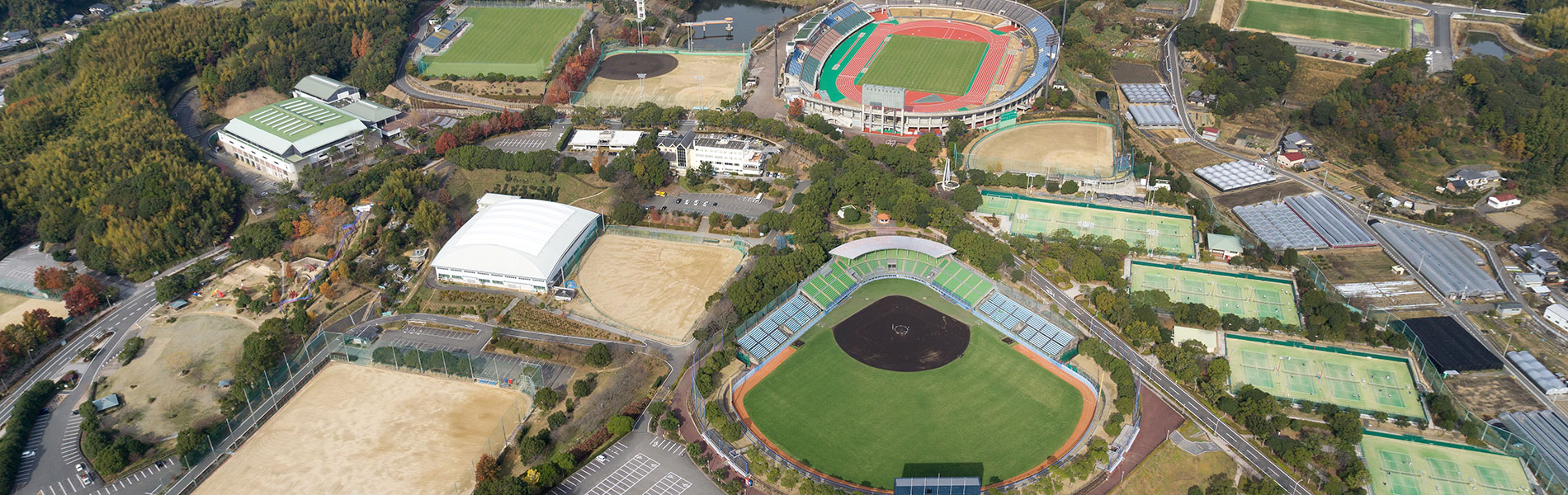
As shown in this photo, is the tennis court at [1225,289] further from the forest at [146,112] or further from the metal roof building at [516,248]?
the forest at [146,112]

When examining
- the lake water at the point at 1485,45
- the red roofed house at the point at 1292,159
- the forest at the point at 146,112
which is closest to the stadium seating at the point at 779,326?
the forest at the point at 146,112

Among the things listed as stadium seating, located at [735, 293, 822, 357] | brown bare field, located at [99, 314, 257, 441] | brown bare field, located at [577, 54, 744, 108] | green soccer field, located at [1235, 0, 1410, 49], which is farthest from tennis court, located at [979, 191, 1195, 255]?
brown bare field, located at [99, 314, 257, 441]

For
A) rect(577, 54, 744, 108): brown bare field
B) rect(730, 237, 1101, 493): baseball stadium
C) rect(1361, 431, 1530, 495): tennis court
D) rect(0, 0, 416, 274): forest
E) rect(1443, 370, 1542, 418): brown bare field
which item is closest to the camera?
rect(1361, 431, 1530, 495): tennis court

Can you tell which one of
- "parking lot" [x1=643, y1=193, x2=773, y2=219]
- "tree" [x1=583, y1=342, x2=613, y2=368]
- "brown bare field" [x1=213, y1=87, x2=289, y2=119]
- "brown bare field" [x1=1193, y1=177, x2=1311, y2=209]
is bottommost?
"tree" [x1=583, y1=342, x2=613, y2=368]

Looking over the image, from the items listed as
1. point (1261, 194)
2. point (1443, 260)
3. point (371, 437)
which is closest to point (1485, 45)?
point (1261, 194)

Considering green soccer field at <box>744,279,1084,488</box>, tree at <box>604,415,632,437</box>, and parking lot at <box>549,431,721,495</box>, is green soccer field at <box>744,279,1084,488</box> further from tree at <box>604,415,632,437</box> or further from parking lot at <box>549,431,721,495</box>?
tree at <box>604,415,632,437</box>

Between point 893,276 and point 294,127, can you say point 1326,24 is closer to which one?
point 893,276

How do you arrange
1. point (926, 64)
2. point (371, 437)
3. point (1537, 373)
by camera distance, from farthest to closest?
point (926, 64)
point (1537, 373)
point (371, 437)

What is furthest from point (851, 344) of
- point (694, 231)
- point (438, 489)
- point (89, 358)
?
point (89, 358)
